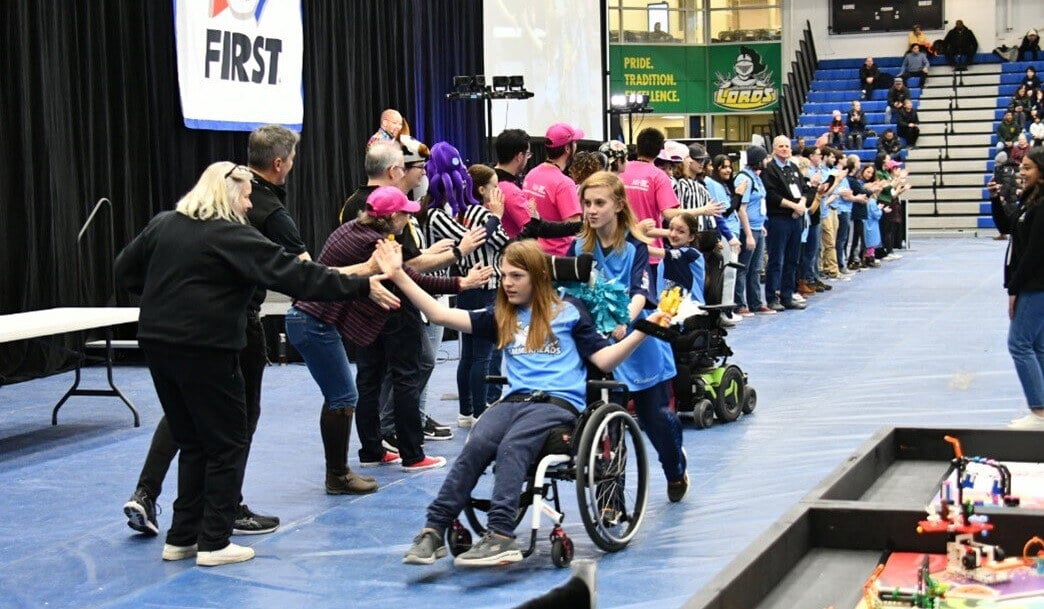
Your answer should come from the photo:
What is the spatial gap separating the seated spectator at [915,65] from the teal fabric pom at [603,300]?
2550cm

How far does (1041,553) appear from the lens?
12.6ft

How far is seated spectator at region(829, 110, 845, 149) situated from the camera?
26.1 meters

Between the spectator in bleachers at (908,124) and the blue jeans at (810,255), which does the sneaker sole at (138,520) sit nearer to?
the blue jeans at (810,255)

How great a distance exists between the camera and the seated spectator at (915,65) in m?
28.9

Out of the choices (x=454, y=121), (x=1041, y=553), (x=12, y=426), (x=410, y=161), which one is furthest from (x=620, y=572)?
(x=454, y=121)

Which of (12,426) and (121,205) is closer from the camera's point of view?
(12,426)

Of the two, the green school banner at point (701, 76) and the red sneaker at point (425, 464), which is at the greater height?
the green school banner at point (701, 76)

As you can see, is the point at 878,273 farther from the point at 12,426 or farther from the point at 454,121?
the point at 12,426

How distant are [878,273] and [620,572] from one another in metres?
12.7

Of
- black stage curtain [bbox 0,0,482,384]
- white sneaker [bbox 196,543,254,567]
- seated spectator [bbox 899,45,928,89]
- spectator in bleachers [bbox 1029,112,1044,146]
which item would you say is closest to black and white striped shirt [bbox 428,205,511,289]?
white sneaker [bbox 196,543,254,567]

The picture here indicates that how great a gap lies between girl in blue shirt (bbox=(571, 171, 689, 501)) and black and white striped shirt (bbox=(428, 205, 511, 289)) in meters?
1.28

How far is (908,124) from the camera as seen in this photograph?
27.1m

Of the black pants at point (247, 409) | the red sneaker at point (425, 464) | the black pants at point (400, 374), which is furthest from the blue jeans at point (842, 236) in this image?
the black pants at point (247, 409)

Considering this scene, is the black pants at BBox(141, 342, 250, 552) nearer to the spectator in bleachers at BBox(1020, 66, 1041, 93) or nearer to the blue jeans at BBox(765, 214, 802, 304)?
the blue jeans at BBox(765, 214, 802, 304)
